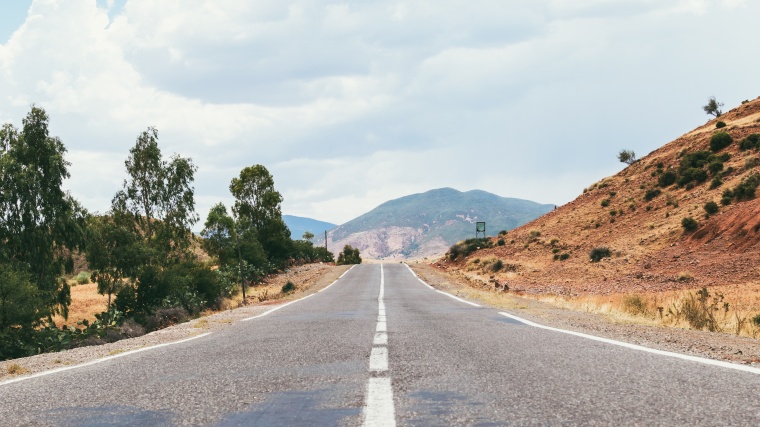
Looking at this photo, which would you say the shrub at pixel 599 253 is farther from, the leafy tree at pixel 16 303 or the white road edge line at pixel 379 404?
the white road edge line at pixel 379 404

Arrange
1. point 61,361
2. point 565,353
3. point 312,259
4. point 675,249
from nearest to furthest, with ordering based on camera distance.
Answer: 1. point 565,353
2. point 61,361
3. point 675,249
4. point 312,259

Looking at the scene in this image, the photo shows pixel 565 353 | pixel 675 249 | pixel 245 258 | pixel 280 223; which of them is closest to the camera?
pixel 565 353

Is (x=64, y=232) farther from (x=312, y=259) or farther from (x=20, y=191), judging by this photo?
(x=312, y=259)

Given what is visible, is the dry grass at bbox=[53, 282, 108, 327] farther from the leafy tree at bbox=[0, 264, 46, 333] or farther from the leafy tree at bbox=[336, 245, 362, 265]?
the leafy tree at bbox=[336, 245, 362, 265]

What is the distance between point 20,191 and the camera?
31.3 meters

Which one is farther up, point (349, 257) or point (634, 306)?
point (349, 257)

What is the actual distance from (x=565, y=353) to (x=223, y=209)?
44.3 metres

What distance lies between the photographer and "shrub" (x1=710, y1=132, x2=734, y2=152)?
5747cm

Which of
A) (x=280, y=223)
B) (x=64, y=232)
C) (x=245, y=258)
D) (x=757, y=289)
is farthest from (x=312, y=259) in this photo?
(x=757, y=289)

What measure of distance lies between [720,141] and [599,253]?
2337 centimetres

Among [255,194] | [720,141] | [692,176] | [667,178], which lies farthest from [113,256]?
[720,141]

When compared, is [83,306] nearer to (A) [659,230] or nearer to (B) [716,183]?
(A) [659,230]

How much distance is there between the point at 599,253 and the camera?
45156 millimetres

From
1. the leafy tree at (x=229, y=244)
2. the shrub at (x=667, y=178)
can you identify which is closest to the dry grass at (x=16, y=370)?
the leafy tree at (x=229, y=244)
